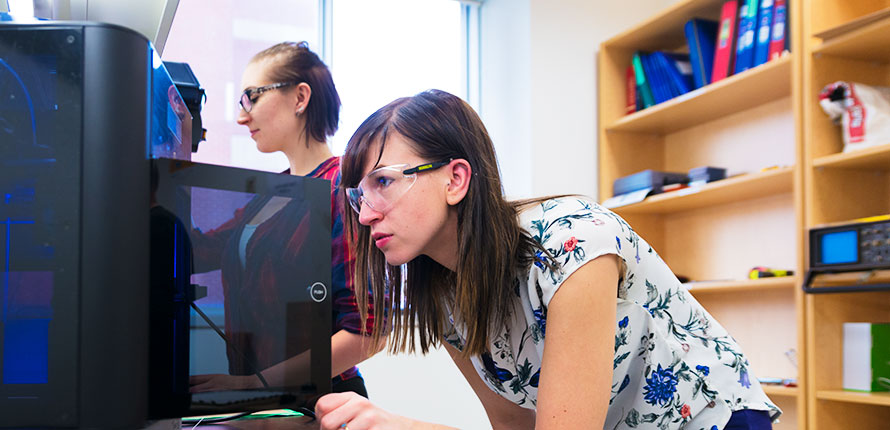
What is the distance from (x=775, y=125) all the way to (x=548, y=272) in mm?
2287

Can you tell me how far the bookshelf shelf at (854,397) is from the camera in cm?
206

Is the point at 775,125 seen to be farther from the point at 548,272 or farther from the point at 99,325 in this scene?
the point at 99,325

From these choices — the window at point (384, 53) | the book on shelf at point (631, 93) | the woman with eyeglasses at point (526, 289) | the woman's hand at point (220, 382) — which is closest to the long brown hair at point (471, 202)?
the woman with eyeglasses at point (526, 289)

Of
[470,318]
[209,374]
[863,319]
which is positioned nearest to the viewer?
[209,374]

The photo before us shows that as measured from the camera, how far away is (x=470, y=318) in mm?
1022

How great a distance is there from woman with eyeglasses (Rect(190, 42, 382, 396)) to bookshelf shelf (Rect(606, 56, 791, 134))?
5.48 ft

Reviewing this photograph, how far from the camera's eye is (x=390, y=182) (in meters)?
0.99

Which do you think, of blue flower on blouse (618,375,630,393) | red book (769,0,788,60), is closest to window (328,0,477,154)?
red book (769,0,788,60)

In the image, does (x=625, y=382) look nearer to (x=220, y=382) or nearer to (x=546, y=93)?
(x=220, y=382)

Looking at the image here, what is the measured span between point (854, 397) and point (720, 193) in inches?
37.4

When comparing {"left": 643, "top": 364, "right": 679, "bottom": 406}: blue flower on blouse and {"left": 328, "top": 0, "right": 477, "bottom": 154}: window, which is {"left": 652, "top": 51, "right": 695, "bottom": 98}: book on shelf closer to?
{"left": 328, "top": 0, "right": 477, "bottom": 154}: window

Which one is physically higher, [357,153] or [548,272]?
[357,153]

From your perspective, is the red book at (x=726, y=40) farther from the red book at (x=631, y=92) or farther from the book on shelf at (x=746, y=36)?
the red book at (x=631, y=92)

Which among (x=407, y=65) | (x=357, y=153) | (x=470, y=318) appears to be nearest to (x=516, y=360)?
(x=470, y=318)
